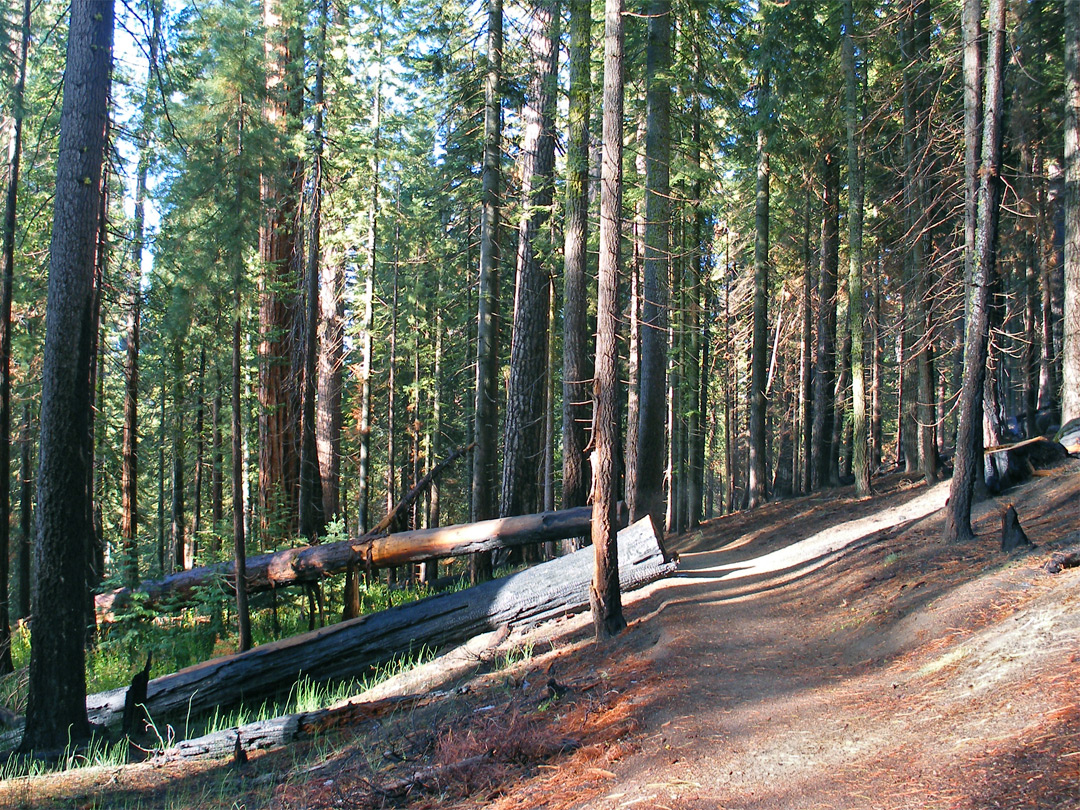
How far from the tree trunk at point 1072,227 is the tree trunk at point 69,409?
14696 millimetres

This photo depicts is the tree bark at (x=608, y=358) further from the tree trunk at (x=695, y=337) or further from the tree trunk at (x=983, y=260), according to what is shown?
the tree trunk at (x=695, y=337)

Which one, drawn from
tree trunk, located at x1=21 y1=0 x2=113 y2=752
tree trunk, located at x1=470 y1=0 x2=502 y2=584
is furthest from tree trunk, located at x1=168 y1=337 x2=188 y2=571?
tree trunk, located at x1=21 y1=0 x2=113 y2=752

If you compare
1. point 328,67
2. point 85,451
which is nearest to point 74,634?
point 85,451

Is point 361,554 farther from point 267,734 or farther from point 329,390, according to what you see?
point 329,390

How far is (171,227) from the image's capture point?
11523 millimetres

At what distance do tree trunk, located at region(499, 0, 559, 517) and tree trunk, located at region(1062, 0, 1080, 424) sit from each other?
9.21 m

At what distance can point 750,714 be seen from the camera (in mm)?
5148

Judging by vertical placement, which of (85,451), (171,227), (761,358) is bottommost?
(85,451)

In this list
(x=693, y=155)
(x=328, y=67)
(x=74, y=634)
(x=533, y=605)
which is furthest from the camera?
(x=693, y=155)

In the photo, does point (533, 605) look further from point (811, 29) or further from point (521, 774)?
point (811, 29)

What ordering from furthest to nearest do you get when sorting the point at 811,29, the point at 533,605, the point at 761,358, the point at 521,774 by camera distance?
the point at 761,358
the point at 811,29
the point at 533,605
the point at 521,774

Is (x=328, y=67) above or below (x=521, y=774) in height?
above

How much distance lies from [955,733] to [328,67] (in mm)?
14978

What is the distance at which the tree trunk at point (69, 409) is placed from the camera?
282 inches
